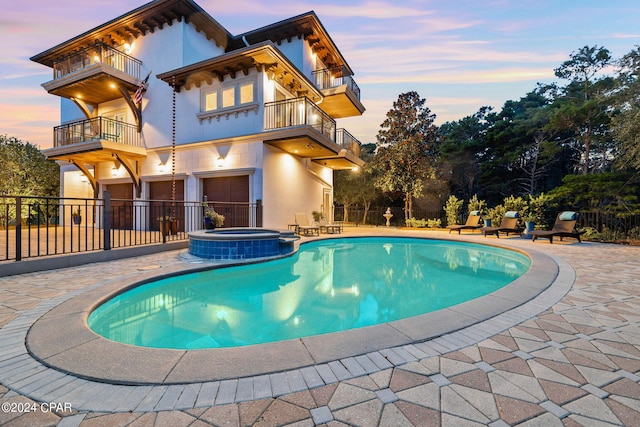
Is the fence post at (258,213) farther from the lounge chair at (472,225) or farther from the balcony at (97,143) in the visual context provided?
the lounge chair at (472,225)

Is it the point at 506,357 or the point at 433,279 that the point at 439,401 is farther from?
the point at 433,279

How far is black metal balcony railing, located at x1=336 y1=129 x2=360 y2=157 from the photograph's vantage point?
13938mm

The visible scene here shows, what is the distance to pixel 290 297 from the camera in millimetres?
4668

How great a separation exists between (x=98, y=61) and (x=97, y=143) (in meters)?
5.44

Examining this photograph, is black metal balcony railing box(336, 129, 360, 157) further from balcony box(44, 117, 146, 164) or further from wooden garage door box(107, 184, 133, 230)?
wooden garage door box(107, 184, 133, 230)

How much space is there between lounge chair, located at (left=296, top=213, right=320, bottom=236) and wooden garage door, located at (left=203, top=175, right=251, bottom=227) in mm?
2354

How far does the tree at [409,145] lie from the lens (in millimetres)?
17031

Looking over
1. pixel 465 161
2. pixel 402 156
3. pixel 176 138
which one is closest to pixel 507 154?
pixel 465 161

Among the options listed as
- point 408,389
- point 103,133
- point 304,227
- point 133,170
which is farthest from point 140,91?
point 408,389

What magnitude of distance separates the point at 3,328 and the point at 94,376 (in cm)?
168

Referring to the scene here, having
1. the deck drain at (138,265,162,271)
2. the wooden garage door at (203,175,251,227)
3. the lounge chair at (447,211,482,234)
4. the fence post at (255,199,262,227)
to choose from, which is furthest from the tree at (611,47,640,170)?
the deck drain at (138,265,162,271)

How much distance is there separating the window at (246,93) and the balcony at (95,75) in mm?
5836

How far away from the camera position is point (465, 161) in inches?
857

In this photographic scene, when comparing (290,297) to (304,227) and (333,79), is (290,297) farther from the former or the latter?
(333,79)
